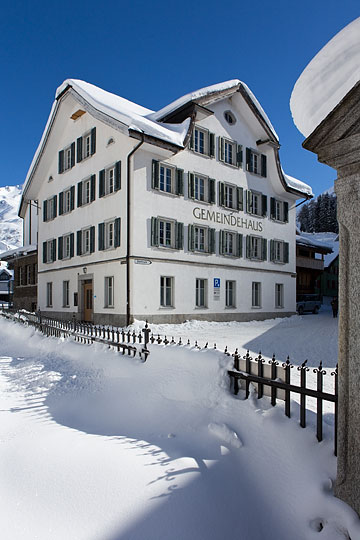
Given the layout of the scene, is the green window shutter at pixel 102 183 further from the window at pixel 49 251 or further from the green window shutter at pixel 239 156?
the green window shutter at pixel 239 156

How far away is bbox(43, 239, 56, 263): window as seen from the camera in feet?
76.9

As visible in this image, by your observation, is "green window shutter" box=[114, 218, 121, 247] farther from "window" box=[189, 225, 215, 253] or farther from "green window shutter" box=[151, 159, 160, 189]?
"window" box=[189, 225, 215, 253]

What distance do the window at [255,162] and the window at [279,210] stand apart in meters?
1.89

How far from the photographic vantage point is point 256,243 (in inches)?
904

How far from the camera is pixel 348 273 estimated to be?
3156 mm

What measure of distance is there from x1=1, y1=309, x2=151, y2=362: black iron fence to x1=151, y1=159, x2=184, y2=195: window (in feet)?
27.0

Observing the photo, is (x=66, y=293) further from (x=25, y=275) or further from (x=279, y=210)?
(x=279, y=210)

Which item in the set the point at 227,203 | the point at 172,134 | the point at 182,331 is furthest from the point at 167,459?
the point at 227,203

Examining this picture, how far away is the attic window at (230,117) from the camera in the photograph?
21.6 m

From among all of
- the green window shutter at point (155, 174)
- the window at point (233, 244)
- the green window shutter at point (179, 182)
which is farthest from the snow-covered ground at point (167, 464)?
the window at point (233, 244)

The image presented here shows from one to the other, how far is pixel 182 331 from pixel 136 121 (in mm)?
9106

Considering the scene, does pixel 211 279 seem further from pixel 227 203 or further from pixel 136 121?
pixel 136 121

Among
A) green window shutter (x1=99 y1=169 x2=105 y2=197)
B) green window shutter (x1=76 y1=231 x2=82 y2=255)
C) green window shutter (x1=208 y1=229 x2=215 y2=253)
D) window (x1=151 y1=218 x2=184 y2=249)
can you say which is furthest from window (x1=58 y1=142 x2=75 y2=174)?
green window shutter (x1=208 y1=229 x2=215 y2=253)

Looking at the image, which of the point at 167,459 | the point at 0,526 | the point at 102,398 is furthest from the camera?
the point at 102,398
